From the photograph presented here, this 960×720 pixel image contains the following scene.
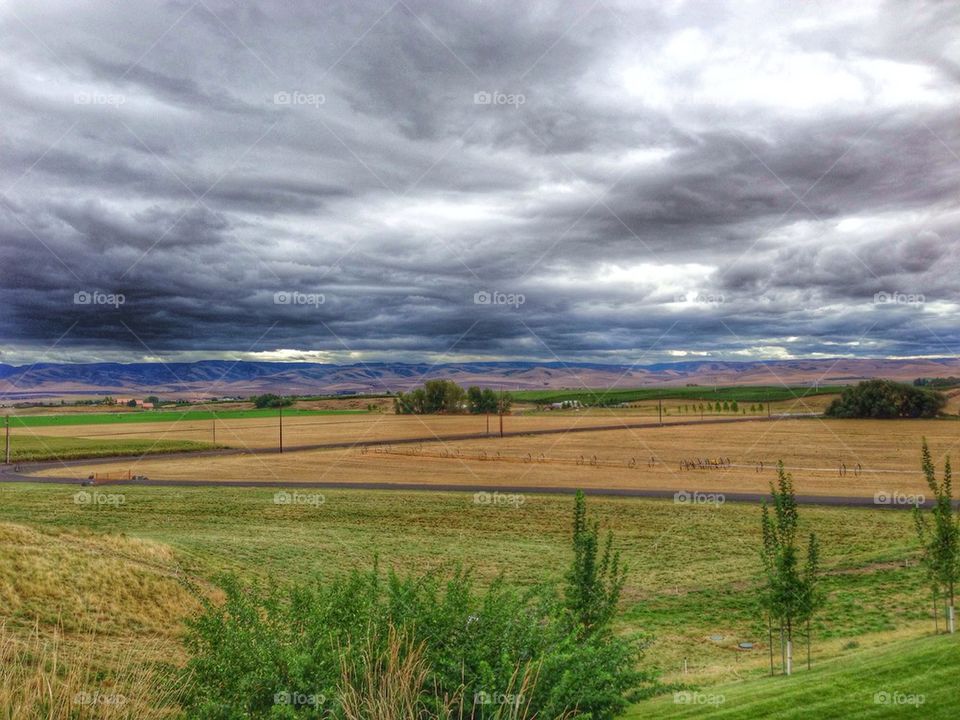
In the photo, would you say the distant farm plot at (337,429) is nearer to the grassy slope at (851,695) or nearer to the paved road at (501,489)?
the paved road at (501,489)

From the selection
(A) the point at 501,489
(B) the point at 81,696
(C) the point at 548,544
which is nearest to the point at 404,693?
(B) the point at 81,696

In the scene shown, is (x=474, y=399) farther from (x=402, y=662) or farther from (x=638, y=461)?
(x=402, y=662)

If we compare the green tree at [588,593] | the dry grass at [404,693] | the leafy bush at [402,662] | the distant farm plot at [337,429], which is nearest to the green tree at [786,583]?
the green tree at [588,593]

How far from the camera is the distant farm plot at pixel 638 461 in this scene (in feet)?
250

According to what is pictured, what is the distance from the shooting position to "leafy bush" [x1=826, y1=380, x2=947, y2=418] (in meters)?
137

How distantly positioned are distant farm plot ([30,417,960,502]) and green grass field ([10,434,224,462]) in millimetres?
12501

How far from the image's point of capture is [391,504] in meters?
59.1

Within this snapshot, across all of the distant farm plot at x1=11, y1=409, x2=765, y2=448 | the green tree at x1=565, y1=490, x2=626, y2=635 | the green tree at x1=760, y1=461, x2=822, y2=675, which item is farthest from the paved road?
the green tree at x1=565, y1=490, x2=626, y2=635

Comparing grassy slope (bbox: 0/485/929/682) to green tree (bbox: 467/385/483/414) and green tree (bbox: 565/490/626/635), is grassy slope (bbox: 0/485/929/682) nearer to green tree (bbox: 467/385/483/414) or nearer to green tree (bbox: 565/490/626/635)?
green tree (bbox: 565/490/626/635)

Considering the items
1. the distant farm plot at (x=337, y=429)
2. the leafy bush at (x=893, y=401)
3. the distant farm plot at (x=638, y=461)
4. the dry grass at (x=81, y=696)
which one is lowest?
the distant farm plot at (x=638, y=461)

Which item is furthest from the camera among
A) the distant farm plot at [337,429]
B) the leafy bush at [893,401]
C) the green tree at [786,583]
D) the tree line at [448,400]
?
the tree line at [448,400]

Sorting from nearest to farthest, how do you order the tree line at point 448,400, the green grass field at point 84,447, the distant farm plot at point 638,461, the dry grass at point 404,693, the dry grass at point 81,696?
the dry grass at point 404,693 < the dry grass at point 81,696 < the distant farm plot at point 638,461 < the green grass field at point 84,447 < the tree line at point 448,400

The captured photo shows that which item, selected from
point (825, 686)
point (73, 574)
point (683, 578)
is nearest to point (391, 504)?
point (683, 578)

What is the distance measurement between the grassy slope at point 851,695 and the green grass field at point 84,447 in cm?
10298
